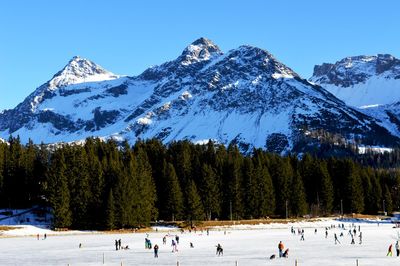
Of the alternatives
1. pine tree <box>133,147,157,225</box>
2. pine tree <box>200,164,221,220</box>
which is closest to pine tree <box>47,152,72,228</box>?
pine tree <box>133,147,157,225</box>

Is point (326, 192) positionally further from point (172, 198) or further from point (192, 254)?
point (192, 254)

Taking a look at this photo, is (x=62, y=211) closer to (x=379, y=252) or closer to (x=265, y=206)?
(x=265, y=206)

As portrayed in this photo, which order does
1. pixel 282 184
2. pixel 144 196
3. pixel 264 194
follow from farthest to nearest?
pixel 282 184, pixel 264 194, pixel 144 196

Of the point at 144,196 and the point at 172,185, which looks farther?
the point at 172,185

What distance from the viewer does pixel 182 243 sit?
285 ft

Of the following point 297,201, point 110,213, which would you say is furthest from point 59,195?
point 297,201

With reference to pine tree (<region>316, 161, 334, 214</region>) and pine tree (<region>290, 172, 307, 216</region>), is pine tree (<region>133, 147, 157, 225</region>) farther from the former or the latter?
pine tree (<region>316, 161, 334, 214</region>)

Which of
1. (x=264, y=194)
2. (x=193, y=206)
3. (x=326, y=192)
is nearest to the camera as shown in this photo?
(x=193, y=206)

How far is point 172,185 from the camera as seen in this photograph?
133 metres

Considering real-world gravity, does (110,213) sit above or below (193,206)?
below

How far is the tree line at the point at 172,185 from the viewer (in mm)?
121250

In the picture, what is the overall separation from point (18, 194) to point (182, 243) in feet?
239

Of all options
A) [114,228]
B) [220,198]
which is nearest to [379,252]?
[114,228]

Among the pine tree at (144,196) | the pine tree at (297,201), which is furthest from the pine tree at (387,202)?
the pine tree at (144,196)
